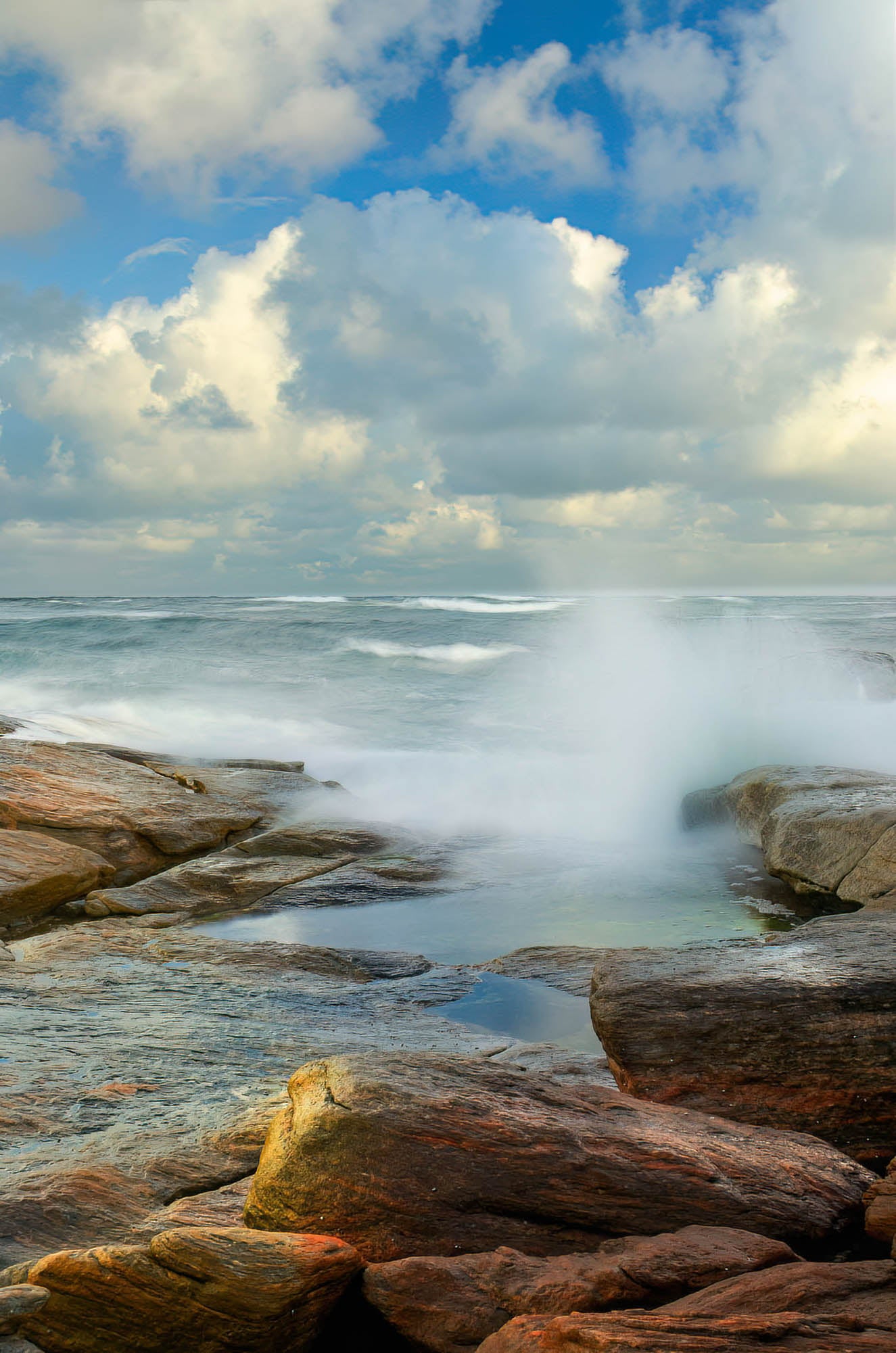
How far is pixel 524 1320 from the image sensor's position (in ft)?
7.39

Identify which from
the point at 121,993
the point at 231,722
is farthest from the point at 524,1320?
the point at 231,722

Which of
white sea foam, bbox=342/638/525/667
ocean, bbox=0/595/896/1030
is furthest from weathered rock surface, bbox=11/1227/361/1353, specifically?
white sea foam, bbox=342/638/525/667

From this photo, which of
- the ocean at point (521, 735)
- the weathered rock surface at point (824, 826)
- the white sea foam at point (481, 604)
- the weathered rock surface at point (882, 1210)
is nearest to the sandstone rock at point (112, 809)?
the ocean at point (521, 735)

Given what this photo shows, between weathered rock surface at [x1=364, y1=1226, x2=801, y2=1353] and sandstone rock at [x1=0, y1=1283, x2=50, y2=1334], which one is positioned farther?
weathered rock surface at [x1=364, y1=1226, x2=801, y2=1353]

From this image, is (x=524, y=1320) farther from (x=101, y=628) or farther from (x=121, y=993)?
(x=101, y=628)

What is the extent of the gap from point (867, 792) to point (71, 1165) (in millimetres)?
7400

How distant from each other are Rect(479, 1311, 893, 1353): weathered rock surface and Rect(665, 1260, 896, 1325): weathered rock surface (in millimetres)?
75

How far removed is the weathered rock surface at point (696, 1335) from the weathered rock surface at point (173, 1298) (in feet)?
2.05

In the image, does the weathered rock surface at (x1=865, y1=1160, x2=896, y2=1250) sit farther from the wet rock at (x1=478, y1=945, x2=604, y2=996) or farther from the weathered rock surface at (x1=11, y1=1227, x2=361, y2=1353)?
the wet rock at (x1=478, y1=945, x2=604, y2=996)

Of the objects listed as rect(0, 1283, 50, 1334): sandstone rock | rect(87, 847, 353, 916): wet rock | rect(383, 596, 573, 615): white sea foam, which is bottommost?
rect(87, 847, 353, 916): wet rock

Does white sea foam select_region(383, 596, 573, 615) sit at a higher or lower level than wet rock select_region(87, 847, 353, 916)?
higher

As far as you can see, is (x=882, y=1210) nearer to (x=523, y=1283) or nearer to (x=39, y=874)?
(x=523, y=1283)

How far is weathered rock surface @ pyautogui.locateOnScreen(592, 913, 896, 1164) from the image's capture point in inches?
152

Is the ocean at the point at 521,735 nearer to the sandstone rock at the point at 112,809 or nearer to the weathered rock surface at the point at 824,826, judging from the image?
the weathered rock surface at the point at 824,826
